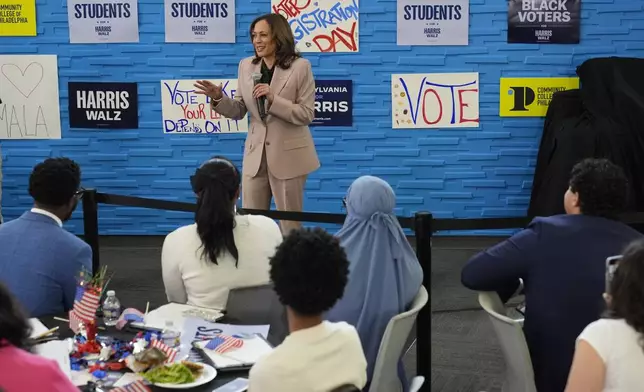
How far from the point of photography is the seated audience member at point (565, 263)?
2.52m

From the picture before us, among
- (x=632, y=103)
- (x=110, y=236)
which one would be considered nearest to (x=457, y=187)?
(x=632, y=103)

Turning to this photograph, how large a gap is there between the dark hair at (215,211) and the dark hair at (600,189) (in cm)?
115

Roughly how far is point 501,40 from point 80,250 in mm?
4162

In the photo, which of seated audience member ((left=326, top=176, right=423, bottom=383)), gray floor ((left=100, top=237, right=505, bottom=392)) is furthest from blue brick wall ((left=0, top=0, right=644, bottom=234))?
seated audience member ((left=326, top=176, right=423, bottom=383))

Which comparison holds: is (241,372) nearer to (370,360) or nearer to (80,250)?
(370,360)

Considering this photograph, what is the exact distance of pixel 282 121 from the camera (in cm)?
447

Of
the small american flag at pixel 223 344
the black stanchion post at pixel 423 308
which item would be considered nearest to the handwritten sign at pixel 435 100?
the black stanchion post at pixel 423 308

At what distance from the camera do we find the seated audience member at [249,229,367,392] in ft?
6.02

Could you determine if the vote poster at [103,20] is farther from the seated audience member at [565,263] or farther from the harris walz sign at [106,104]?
the seated audience member at [565,263]

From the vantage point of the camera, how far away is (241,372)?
7.20ft

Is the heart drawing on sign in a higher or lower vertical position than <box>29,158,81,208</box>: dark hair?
higher

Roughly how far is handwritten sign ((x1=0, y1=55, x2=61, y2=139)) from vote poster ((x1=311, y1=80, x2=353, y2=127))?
6.61 ft

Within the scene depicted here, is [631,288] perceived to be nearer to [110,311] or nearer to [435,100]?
[110,311]

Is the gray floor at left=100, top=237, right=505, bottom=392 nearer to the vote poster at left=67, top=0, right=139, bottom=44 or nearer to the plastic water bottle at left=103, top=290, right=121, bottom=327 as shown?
the vote poster at left=67, top=0, right=139, bottom=44
